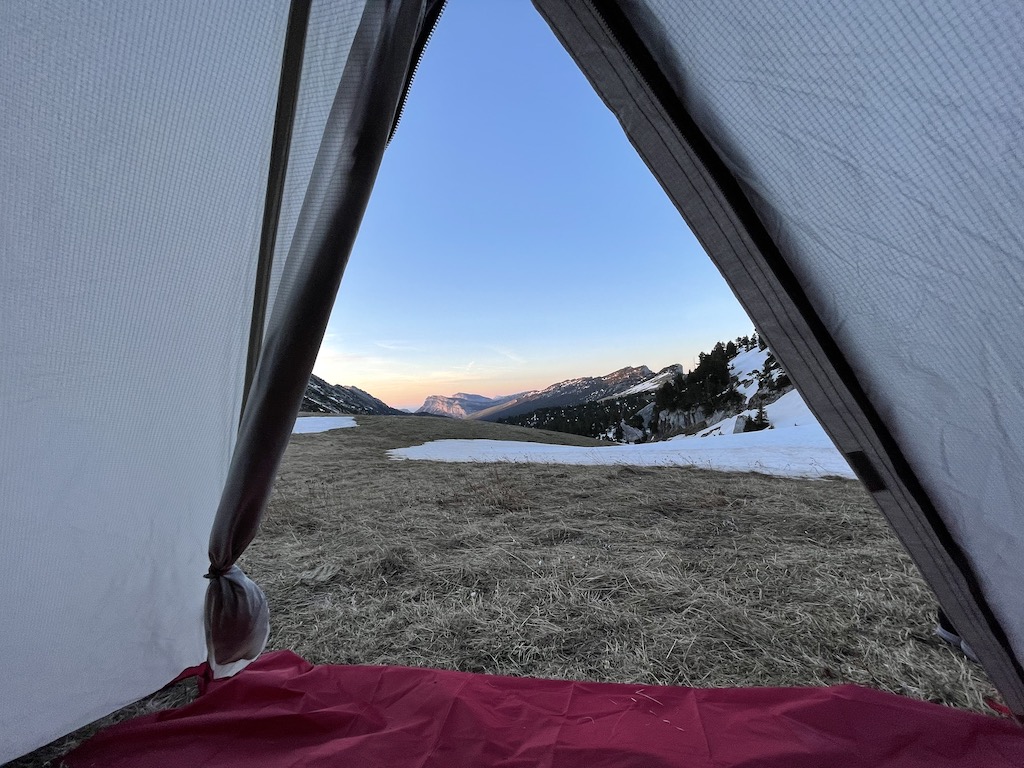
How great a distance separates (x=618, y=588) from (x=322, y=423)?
10.8 m

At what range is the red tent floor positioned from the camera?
109cm

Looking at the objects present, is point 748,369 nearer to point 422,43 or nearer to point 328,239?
point 422,43

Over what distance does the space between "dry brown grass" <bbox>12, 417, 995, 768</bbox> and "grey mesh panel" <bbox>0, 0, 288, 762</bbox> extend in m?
0.31

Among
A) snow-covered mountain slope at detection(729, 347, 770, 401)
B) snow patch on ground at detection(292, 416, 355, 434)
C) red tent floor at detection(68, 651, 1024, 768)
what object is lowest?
red tent floor at detection(68, 651, 1024, 768)

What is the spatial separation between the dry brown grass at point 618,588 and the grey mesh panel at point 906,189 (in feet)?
2.61

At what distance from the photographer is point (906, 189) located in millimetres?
770

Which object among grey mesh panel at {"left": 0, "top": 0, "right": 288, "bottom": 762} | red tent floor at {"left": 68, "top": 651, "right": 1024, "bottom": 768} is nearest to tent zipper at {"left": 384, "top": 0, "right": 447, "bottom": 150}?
grey mesh panel at {"left": 0, "top": 0, "right": 288, "bottom": 762}

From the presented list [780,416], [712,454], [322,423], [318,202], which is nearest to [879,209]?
[318,202]

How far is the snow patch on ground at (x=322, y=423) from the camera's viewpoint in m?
10.6

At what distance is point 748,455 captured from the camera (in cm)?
567

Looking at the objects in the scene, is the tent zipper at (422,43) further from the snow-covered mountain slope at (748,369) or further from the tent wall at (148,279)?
the snow-covered mountain slope at (748,369)

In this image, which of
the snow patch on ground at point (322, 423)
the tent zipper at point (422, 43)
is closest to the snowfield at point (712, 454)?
the snow patch on ground at point (322, 423)

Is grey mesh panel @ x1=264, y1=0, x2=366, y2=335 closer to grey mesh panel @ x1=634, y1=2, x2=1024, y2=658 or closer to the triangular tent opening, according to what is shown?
the triangular tent opening

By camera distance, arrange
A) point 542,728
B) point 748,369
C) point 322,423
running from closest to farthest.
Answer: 1. point 542,728
2. point 322,423
3. point 748,369
